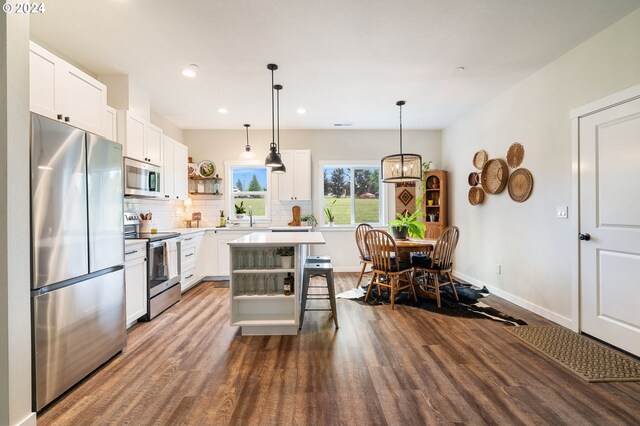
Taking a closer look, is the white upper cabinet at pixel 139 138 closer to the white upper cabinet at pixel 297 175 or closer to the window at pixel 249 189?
the window at pixel 249 189

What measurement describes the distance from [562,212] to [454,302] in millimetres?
1554

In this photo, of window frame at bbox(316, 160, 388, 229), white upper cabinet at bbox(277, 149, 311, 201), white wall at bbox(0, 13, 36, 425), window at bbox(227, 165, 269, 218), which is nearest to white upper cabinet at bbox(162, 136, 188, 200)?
window at bbox(227, 165, 269, 218)

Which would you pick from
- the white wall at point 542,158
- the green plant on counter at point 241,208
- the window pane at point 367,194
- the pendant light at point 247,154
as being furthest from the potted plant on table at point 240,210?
the white wall at point 542,158

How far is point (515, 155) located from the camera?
3635mm

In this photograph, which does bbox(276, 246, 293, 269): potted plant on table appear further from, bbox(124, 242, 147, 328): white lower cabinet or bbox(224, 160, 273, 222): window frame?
bbox(224, 160, 273, 222): window frame

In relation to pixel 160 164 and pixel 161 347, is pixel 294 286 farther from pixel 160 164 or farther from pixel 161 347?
pixel 160 164

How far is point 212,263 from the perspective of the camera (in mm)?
4895

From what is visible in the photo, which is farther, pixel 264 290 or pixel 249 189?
pixel 249 189

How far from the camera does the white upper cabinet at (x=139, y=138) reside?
3219 millimetres

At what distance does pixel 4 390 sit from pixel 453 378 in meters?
2.63

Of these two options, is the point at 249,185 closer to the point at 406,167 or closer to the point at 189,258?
the point at 189,258

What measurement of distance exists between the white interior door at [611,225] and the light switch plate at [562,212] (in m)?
0.17

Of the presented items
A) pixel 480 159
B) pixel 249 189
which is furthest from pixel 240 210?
pixel 480 159

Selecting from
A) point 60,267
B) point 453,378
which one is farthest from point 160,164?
point 453,378
